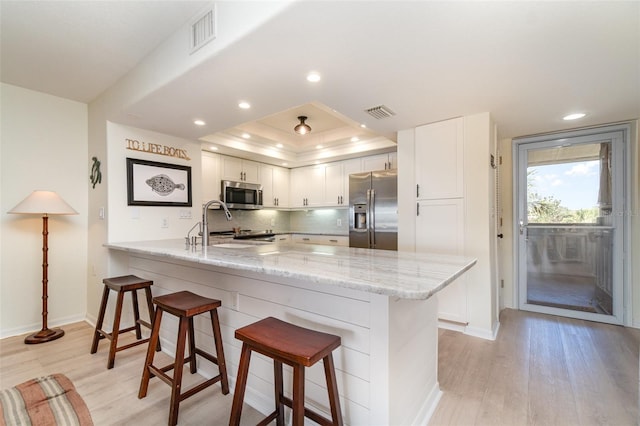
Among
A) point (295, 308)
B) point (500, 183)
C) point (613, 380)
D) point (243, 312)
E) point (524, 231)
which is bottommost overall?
point (613, 380)

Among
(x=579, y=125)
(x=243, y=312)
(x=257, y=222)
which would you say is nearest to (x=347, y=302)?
(x=243, y=312)

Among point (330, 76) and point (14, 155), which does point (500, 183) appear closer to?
point (330, 76)

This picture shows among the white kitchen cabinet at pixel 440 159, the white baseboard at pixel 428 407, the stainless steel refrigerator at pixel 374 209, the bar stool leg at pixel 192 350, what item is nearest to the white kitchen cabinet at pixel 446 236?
the white kitchen cabinet at pixel 440 159

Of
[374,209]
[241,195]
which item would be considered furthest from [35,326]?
[374,209]

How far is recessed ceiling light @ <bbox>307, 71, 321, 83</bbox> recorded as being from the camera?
1.93 metres

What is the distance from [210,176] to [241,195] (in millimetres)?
556

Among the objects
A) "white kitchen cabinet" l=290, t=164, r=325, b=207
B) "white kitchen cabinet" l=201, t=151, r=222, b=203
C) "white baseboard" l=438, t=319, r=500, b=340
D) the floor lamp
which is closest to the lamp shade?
the floor lamp

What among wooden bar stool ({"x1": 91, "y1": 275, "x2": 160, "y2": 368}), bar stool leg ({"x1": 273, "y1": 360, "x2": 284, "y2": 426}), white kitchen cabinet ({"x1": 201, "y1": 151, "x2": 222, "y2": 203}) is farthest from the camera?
white kitchen cabinet ({"x1": 201, "y1": 151, "x2": 222, "y2": 203})

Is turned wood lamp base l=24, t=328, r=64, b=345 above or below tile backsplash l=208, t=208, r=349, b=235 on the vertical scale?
below

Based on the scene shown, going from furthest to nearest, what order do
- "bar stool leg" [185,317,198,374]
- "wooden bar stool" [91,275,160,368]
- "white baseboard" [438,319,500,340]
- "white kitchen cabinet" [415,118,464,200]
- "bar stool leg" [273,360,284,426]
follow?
"white kitchen cabinet" [415,118,464,200] < "white baseboard" [438,319,500,340] < "wooden bar stool" [91,275,160,368] < "bar stool leg" [185,317,198,374] < "bar stool leg" [273,360,284,426]

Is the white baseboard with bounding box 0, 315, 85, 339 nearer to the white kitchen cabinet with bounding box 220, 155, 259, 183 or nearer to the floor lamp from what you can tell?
the floor lamp

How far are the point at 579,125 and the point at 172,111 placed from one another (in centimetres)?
422

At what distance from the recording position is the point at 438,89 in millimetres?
2234

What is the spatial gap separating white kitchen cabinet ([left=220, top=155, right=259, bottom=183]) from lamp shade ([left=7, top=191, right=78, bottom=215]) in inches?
76.9
